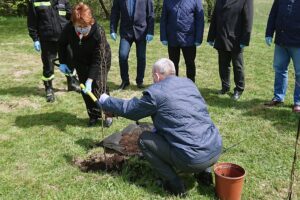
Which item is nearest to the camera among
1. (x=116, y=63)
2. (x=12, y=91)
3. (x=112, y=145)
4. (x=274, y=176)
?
(x=274, y=176)

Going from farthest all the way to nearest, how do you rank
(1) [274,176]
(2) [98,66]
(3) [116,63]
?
(3) [116,63]
(2) [98,66]
(1) [274,176]

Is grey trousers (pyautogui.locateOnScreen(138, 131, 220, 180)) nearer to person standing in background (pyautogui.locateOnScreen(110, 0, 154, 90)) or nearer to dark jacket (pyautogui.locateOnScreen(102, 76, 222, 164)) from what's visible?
dark jacket (pyautogui.locateOnScreen(102, 76, 222, 164))

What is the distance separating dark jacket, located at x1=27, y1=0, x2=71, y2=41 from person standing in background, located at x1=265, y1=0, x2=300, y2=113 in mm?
3445

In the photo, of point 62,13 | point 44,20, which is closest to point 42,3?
point 44,20

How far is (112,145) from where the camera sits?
4762 mm

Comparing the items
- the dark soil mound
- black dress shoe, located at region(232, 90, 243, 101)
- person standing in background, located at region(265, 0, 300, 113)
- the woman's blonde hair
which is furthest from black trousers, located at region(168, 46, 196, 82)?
the dark soil mound

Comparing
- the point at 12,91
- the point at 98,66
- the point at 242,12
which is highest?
the point at 242,12

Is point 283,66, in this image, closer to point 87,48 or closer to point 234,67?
point 234,67

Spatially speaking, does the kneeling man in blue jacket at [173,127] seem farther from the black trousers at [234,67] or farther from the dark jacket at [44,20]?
the dark jacket at [44,20]

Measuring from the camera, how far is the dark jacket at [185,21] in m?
6.54

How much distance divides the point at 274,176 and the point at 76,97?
393 centimetres

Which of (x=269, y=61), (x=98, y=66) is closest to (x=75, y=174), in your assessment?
(x=98, y=66)

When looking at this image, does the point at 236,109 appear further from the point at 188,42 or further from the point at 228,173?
the point at 228,173

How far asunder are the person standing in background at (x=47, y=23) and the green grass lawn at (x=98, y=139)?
2.58 ft
